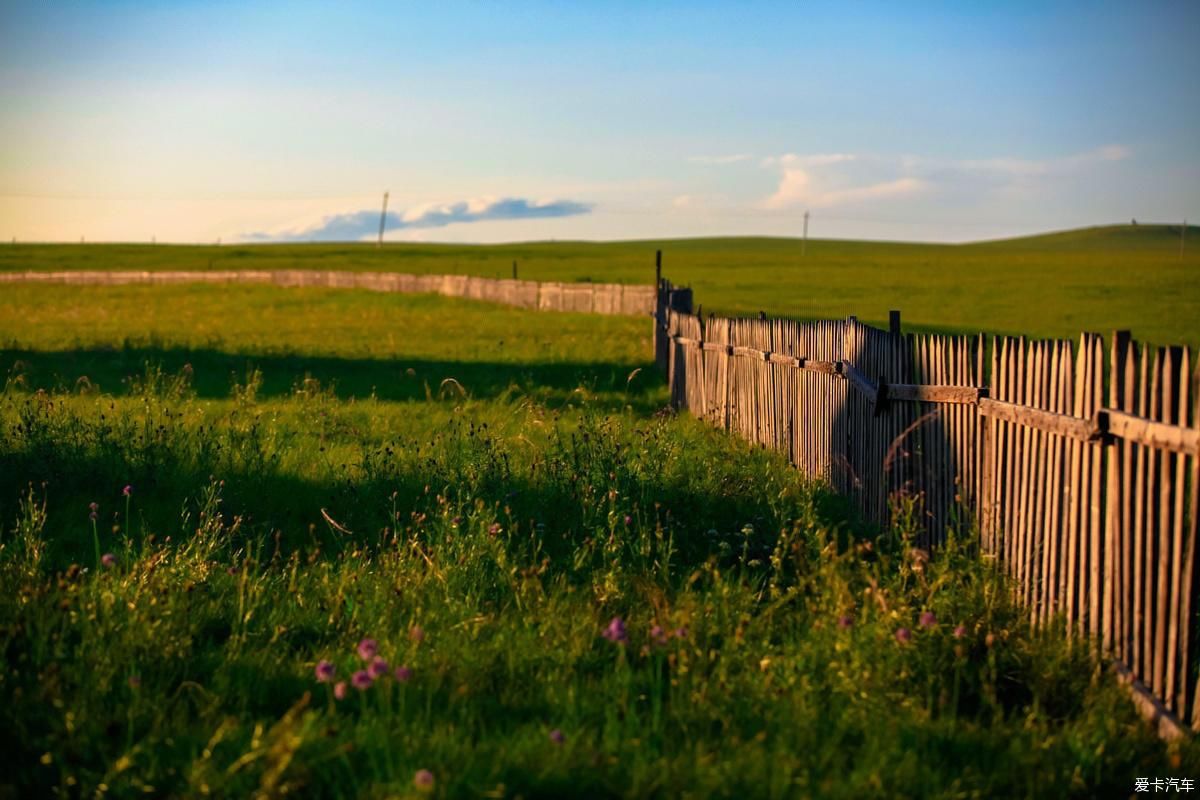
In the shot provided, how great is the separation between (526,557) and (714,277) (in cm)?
5992

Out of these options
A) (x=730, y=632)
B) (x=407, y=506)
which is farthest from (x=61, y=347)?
(x=730, y=632)

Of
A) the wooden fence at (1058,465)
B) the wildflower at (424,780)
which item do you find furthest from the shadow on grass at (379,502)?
the wildflower at (424,780)

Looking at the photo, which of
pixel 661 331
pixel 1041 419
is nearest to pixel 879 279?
pixel 661 331

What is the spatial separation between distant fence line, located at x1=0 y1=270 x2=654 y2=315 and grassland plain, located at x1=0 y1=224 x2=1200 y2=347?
4.58 meters

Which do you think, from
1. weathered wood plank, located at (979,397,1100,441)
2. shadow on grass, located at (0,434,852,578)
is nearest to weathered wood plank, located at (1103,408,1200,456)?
weathered wood plank, located at (979,397,1100,441)

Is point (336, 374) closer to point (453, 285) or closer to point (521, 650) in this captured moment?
point (521, 650)

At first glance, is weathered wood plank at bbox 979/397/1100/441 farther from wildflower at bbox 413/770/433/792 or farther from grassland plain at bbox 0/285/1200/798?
wildflower at bbox 413/770/433/792

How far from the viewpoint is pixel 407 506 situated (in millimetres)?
7531

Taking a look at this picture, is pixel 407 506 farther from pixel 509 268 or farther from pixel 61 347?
pixel 509 268

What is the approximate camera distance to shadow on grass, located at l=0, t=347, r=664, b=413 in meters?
14.8

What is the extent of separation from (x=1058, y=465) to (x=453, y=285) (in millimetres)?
39619

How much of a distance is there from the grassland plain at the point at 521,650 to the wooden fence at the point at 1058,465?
0.66 feet

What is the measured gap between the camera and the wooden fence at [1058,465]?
4152 mm

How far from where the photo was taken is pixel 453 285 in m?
43.7
